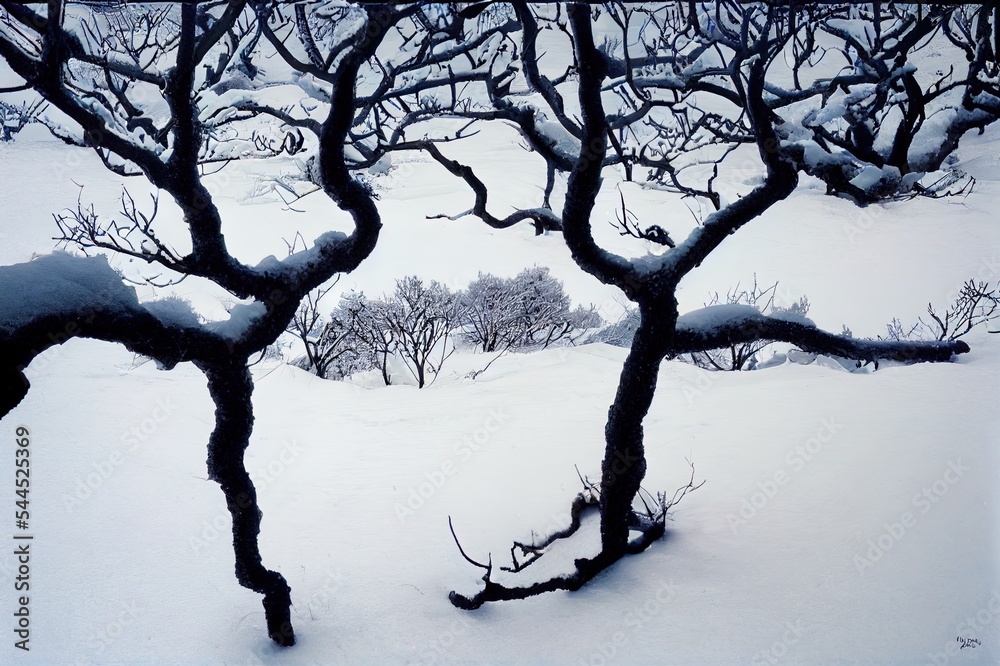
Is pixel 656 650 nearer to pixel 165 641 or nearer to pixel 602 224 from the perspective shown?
pixel 165 641

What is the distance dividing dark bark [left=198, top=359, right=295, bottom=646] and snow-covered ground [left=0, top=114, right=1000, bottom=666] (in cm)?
22

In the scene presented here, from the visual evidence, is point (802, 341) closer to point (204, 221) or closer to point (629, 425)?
point (629, 425)

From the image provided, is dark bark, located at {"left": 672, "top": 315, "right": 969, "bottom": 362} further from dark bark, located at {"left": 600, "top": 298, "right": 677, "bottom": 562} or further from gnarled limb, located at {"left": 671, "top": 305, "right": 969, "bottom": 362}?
dark bark, located at {"left": 600, "top": 298, "right": 677, "bottom": 562}

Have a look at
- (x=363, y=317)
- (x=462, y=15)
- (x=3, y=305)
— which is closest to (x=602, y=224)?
(x=363, y=317)

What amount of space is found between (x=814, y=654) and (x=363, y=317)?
28.8 ft

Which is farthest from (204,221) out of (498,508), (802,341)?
(802,341)

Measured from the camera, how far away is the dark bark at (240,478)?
296 centimetres

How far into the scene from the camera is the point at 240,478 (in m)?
3.06

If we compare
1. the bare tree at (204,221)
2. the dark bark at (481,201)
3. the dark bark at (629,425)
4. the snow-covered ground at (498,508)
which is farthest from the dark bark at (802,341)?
the bare tree at (204,221)

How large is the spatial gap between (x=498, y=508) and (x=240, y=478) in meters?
2.11

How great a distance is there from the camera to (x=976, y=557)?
306 cm
